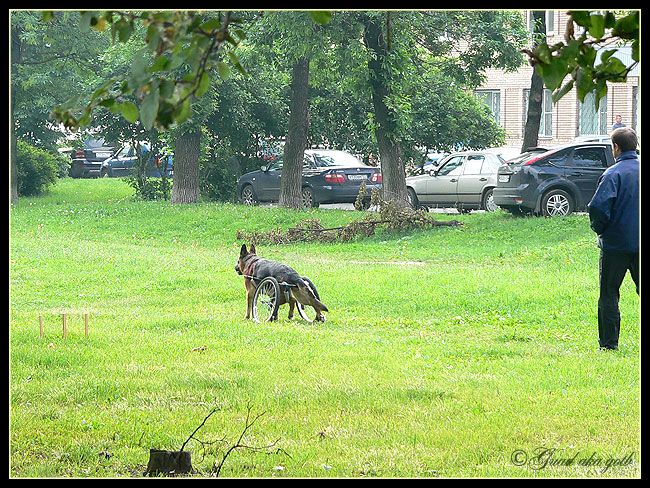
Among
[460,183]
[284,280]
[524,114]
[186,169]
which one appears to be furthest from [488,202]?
[524,114]

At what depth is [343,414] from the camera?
7844 mm

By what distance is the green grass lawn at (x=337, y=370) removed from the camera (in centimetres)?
685

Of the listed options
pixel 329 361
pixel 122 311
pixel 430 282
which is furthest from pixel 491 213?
pixel 329 361

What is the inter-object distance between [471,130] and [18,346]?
1029 inches

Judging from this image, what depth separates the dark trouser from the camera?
966cm

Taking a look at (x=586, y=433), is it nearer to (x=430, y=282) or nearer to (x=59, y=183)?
(x=430, y=282)

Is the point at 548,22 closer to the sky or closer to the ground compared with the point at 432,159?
closer to the sky

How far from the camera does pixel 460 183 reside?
27953mm

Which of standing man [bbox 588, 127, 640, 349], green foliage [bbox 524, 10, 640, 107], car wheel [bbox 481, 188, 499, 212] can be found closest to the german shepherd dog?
standing man [bbox 588, 127, 640, 349]

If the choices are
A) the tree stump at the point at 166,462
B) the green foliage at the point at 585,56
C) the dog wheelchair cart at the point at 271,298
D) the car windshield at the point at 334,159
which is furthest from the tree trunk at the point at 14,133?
the green foliage at the point at 585,56

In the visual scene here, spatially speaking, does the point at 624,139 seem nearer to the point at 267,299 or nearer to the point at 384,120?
the point at 267,299

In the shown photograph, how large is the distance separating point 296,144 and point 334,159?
167cm

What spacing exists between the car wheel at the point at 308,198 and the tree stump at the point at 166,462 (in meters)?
24.1

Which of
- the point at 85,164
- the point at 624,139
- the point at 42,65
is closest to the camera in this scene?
the point at 624,139
